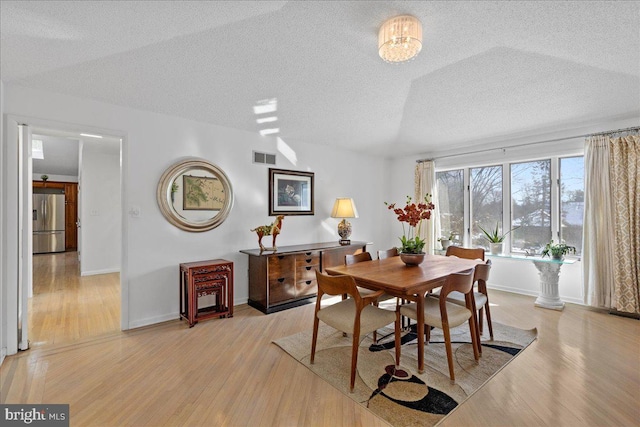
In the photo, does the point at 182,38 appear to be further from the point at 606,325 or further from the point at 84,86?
the point at 606,325

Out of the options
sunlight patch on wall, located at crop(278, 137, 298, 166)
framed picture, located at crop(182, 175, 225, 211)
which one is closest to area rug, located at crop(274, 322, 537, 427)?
framed picture, located at crop(182, 175, 225, 211)

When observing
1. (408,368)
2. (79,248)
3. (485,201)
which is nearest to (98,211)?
(79,248)

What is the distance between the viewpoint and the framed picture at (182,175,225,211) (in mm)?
3510

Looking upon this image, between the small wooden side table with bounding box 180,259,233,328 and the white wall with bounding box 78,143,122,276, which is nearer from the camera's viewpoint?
the small wooden side table with bounding box 180,259,233,328

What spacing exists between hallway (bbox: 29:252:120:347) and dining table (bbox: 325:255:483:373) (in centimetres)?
266

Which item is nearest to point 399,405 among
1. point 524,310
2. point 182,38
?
point 524,310

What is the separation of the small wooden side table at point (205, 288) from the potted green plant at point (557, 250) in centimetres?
409

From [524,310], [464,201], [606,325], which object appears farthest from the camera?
→ [464,201]

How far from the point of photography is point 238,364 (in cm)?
240

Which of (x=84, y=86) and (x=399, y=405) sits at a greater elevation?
(x=84, y=86)

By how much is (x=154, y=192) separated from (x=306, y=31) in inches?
92.5

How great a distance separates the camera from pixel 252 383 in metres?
2.13

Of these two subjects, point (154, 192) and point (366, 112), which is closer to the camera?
point (154, 192)

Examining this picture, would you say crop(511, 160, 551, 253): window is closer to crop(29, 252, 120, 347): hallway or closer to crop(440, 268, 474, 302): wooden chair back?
crop(440, 268, 474, 302): wooden chair back
